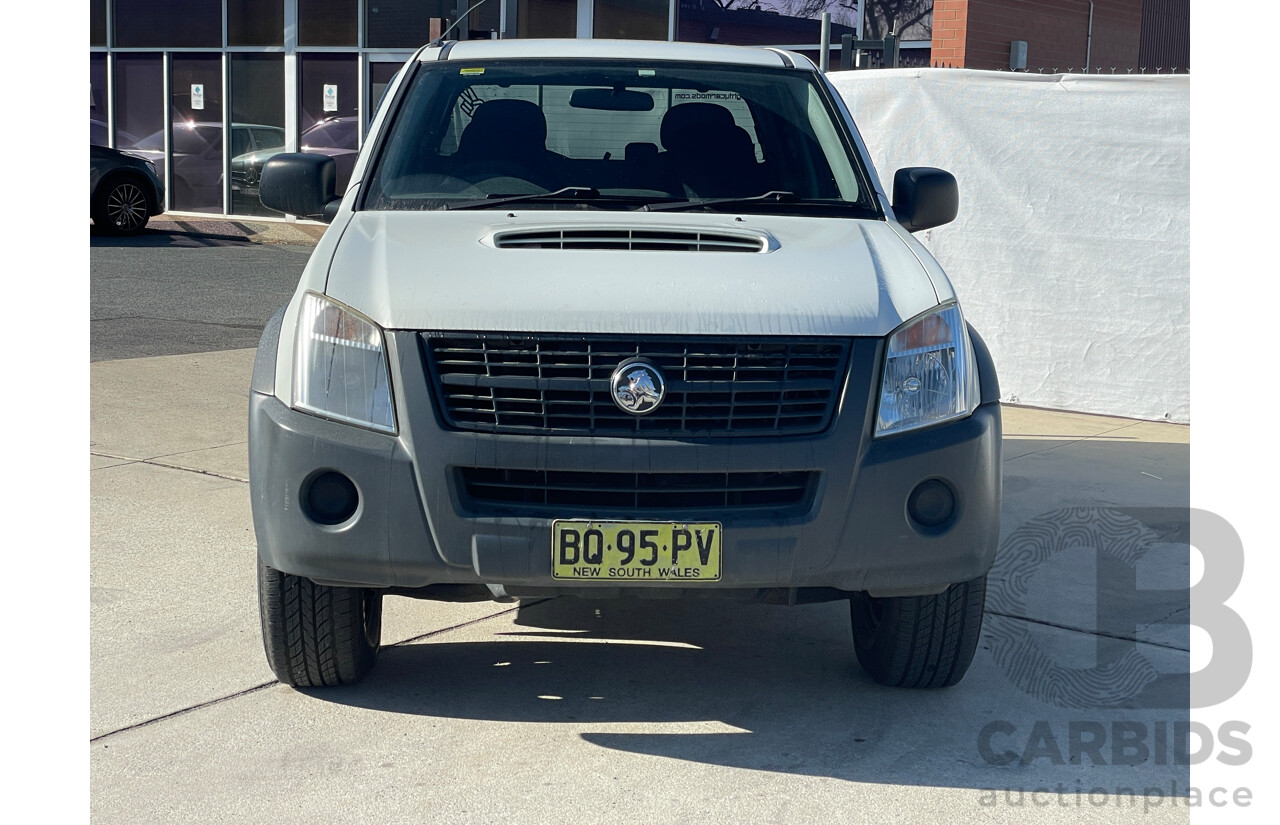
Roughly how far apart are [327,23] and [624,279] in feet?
58.4

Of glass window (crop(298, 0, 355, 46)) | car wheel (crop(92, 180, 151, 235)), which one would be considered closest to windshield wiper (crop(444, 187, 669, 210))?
car wheel (crop(92, 180, 151, 235))

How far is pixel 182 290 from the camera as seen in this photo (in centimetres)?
1371

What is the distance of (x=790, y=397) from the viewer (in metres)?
3.54

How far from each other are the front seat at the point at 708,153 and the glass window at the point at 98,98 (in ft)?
64.9

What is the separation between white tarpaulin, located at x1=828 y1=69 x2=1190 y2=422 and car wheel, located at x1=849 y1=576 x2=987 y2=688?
5035mm

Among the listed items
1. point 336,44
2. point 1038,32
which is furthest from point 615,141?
point 336,44

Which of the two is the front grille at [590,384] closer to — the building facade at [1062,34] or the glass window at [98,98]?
the building facade at [1062,34]

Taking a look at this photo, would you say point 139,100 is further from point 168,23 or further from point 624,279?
point 624,279

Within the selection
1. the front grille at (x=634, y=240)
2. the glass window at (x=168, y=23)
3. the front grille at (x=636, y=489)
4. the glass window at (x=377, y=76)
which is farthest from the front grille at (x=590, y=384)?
the glass window at (x=168, y=23)

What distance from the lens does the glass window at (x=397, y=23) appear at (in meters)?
19.4

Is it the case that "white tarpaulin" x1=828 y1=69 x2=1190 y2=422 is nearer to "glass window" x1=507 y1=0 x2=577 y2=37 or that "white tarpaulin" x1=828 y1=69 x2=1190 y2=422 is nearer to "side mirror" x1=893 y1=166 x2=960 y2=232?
"side mirror" x1=893 y1=166 x2=960 y2=232

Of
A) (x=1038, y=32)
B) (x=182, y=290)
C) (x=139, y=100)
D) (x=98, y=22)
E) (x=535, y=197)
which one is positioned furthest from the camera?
(x=98, y=22)

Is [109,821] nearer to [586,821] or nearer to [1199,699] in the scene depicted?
[586,821]

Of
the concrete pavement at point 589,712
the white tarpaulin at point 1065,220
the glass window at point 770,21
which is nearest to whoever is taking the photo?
the concrete pavement at point 589,712
